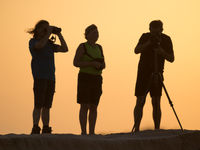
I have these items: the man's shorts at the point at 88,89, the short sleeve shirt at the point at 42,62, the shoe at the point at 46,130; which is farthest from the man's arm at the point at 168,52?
the shoe at the point at 46,130

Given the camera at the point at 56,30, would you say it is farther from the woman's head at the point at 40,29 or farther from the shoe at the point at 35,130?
the shoe at the point at 35,130

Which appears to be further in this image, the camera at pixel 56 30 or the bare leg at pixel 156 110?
the bare leg at pixel 156 110

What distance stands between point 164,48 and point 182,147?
2115 mm

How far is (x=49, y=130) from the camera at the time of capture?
7465mm

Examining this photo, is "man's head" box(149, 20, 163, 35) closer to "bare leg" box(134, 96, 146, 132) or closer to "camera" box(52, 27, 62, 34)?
"bare leg" box(134, 96, 146, 132)

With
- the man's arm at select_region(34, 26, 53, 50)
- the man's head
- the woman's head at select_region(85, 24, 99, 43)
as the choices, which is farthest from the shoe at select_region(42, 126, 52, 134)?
the man's head

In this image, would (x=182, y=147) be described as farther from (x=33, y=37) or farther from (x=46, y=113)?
(x=33, y=37)

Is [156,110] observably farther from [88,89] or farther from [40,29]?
[40,29]

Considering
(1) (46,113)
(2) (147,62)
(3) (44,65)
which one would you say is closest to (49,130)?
(1) (46,113)

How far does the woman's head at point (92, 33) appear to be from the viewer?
25.7 ft

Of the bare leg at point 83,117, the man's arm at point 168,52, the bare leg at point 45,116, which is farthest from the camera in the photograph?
the man's arm at point 168,52

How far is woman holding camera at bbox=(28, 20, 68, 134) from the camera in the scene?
7422mm

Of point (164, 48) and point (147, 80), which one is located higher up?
point (164, 48)

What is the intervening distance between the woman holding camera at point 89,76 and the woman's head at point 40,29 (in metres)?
0.62
